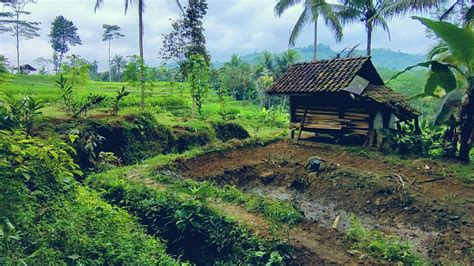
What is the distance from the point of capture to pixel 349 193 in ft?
25.9

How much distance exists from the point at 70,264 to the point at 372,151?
886 cm

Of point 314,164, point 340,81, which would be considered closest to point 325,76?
point 340,81

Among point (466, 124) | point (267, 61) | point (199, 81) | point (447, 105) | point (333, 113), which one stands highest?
point (267, 61)

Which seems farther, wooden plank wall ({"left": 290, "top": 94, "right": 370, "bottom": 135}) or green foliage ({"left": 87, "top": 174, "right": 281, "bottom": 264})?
wooden plank wall ({"left": 290, "top": 94, "right": 370, "bottom": 135})

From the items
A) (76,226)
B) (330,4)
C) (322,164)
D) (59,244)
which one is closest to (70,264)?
(59,244)

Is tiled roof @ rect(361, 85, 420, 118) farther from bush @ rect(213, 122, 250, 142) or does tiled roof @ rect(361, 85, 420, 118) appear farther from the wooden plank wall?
bush @ rect(213, 122, 250, 142)

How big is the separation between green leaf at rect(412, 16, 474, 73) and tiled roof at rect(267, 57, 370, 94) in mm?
3221

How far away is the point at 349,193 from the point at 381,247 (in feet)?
9.44

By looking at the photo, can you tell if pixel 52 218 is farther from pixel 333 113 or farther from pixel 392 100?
pixel 392 100

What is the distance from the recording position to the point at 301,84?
476 inches

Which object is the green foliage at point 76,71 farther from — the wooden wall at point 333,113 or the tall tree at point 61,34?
the tall tree at point 61,34

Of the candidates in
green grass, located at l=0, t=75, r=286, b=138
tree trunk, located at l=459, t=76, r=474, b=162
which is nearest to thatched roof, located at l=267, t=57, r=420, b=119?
→ tree trunk, located at l=459, t=76, r=474, b=162

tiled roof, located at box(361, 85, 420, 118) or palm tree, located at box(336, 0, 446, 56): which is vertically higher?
palm tree, located at box(336, 0, 446, 56)

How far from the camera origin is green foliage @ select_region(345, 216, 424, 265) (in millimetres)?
4852
